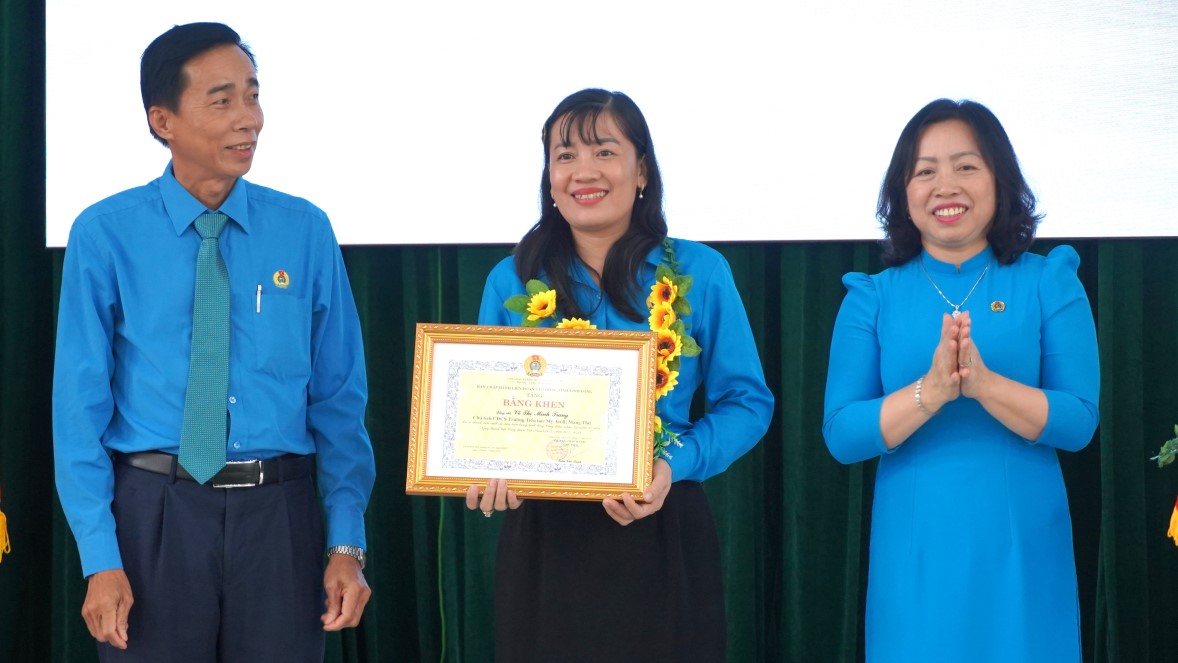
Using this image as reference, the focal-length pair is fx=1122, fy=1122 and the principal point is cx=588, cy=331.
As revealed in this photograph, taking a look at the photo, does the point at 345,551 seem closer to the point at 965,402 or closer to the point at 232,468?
the point at 232,468

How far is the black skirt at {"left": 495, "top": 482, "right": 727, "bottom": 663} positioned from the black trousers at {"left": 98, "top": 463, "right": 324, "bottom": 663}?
1.25 feet

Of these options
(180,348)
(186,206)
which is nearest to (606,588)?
(180,348)

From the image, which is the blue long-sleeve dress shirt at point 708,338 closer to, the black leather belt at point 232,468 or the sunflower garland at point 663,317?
the sunflower garland at point 663,317

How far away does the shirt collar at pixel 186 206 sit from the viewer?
202cm

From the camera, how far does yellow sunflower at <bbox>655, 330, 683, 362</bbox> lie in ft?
6.30

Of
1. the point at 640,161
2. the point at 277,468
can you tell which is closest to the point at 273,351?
the point at 277,468

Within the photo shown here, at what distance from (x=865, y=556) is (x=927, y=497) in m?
1.67

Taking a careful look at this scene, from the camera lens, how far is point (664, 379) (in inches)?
75.8

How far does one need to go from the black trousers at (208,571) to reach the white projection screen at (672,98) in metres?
1.65

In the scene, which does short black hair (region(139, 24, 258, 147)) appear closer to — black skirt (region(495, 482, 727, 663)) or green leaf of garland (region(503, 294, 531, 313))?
green leaf of garland (region(503, 294, 531, 313))

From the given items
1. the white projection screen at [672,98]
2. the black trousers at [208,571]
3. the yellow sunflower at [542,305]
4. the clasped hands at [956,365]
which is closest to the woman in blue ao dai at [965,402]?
the clasped hands at [956,365]

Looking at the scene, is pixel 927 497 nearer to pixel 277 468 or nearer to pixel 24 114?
pixel 277 468

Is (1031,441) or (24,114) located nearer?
(1031,441)

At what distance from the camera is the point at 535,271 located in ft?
6.73
